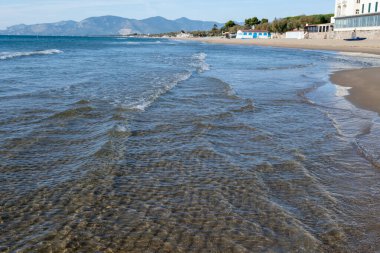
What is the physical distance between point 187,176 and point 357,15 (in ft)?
246

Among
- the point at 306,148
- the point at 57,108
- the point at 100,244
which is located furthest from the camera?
the point at 57,108

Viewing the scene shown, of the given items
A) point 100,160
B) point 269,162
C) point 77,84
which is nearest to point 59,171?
point 100,160

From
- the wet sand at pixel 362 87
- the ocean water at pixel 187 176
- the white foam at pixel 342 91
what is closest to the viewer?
the ocean water at pixel 187 176

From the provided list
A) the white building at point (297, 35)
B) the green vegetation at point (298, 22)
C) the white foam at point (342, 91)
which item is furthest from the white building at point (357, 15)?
the white foam at point (342, 91)

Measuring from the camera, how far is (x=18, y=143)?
25.7ft

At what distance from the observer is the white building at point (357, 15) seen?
6488 cm

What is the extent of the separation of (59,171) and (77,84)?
1064 cm

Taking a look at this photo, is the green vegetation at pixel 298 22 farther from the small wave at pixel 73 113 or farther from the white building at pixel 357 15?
the small wave at pixel 73 113

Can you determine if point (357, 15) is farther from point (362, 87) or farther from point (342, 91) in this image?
point (342, 91)

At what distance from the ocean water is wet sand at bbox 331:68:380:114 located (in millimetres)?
1305

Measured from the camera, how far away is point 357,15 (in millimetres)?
70125

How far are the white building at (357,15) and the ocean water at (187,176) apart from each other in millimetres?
62144

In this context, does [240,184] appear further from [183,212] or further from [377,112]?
[377,112]

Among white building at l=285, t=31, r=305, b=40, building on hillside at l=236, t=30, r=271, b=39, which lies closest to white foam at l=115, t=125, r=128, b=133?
white building at l=285, t=31, r=305, b=40
